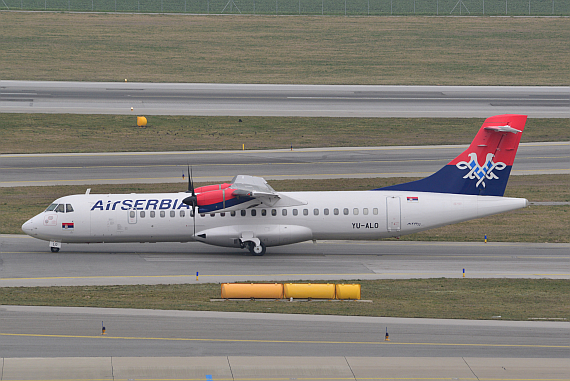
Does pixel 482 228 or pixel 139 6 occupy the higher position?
pixel 139 6

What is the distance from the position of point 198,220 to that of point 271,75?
45.5 m

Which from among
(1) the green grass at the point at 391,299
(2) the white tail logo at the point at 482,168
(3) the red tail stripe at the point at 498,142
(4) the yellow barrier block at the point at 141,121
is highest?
(4) the yellow barrier block at the point at 141,121

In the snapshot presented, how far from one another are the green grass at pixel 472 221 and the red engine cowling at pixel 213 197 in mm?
11338

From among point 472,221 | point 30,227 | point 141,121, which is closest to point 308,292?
point 30,227

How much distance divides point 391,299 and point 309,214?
8.94 metres

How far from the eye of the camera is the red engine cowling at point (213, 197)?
3497 centimetres

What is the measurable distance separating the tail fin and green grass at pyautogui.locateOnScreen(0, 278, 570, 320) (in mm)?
6675

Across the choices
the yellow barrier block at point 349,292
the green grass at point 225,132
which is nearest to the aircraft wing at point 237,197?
the yellow barrier block at point 349,292

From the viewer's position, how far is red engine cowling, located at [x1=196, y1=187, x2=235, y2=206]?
3497 centimetres

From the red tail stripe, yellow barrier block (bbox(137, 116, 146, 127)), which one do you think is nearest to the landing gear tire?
the red tail stripe

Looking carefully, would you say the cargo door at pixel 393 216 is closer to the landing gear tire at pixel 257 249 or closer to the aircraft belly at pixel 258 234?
the aircraft belly at pixel 258 234

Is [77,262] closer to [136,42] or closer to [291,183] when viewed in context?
[291,183]

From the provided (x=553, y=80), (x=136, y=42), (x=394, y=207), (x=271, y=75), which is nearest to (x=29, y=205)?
(x=394, y=207)

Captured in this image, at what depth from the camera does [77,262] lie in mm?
35125
